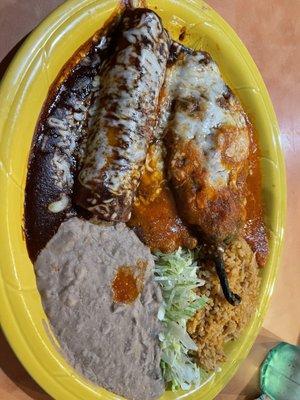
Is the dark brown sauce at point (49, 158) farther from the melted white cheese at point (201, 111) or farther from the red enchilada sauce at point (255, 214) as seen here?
the red enchilada sauce at point (255, 214)

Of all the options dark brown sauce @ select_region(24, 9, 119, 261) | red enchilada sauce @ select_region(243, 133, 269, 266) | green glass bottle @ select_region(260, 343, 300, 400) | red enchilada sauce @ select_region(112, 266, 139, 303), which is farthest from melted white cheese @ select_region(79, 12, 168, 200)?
green glass bottle @ select_region(260, 343, 300, 400)

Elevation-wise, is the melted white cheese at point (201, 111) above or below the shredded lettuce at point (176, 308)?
above

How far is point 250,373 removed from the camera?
2549mm

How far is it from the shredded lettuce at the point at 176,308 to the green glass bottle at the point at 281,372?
742 mm

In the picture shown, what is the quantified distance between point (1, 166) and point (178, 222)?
2.21 ft

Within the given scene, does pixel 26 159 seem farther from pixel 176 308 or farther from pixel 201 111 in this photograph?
pixel 176 308

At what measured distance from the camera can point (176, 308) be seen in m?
1.91

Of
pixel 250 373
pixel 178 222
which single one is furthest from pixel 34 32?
pixel 250 373

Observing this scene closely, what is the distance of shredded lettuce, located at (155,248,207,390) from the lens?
189cm

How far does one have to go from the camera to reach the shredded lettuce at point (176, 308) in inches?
74.5

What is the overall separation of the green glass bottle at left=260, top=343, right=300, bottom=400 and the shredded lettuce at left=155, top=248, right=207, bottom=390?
2.43 ft

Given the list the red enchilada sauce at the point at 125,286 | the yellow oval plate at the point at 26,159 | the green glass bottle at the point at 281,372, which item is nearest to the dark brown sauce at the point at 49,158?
the yellow oval plate at the point at 26,159

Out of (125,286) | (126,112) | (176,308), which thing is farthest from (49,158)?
(176,308)

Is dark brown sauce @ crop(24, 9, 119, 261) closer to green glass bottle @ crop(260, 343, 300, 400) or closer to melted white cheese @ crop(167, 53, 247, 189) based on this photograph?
melted white cheese @ crop(167, 53, 247, 189)
